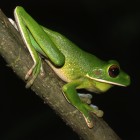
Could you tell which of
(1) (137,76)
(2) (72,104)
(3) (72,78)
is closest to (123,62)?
(1) (137,76)

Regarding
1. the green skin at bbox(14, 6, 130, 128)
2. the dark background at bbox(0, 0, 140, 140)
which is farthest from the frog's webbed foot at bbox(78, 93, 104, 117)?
the dark background at bbox(0, 0, 140, 140)

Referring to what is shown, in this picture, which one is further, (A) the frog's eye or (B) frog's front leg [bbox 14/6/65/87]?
(A) the frog's eye

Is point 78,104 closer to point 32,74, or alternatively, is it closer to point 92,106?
point 92,106

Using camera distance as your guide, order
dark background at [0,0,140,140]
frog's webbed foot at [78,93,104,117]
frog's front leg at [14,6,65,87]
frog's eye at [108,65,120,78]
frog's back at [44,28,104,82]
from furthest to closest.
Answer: dark background at [0,0,140,140]
frog's eye at [108,65,120,78]
frog's back at [44,28,104,82]
frog's webbed foot at [78,93,104,117]
frog's front leg at [14,6,65,87]

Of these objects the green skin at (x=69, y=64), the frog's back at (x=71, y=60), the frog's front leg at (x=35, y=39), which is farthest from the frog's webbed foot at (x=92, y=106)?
the frog's front leg at (x=35, y=39)

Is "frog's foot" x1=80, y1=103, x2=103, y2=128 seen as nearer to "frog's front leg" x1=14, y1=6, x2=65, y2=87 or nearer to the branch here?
the branch

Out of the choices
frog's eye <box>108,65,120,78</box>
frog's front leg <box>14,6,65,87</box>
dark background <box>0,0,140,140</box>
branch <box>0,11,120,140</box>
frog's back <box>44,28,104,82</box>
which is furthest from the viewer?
dark background <box>0,0,140,140</box>
